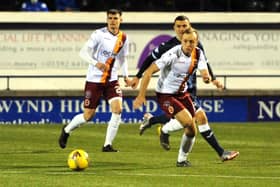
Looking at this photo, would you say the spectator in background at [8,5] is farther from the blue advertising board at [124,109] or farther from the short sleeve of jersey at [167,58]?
the short sleeve of jersey at [167,58]

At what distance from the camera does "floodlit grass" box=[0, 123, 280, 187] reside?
13836 millimetres

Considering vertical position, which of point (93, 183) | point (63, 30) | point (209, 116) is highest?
point (93, 183)

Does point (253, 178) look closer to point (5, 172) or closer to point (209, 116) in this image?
point (5, 172)

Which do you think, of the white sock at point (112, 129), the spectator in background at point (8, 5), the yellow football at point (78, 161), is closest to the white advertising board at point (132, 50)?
the spectator in background at point (8, 5)

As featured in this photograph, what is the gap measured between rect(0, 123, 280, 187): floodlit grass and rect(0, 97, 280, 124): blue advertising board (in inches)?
89.1

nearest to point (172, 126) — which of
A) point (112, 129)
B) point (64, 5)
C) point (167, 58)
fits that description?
point (112, 129)

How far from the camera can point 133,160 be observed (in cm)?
1702

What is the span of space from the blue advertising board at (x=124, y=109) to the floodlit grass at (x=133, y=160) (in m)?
2.26

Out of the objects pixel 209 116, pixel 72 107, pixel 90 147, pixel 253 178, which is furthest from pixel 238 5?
pixel 253 178

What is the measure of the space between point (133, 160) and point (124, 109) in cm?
1122

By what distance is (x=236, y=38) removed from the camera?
30.9m

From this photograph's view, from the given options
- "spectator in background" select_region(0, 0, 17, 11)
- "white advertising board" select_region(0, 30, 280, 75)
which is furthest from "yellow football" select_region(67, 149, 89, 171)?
"spectator in background" select_region(0, 0, 17, 11)

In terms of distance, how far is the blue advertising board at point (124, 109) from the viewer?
90.2 feet

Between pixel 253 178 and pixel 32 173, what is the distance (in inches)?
112
